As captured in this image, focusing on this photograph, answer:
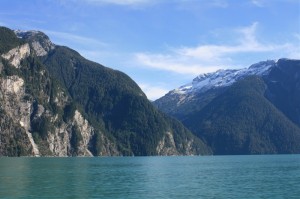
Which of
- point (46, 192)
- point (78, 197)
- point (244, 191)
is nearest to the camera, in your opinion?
point (78, 197)

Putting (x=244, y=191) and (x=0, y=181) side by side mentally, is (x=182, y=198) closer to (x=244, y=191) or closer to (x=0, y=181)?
(x=244, y=191)

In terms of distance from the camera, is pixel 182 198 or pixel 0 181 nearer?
pixel 182 198

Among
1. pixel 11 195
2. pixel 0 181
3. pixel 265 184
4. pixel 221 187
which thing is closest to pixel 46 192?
pixel 11 195

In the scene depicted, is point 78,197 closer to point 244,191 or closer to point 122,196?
point 122,196

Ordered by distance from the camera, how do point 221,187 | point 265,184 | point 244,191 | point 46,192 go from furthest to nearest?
point 265,184 → point 221,187 → point 244,191 → point 46,192

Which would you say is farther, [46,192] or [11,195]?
[46,192]

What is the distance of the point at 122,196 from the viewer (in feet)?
255

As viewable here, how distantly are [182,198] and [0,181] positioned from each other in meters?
38.1

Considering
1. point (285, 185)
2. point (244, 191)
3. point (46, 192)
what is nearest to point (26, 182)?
point (46, 192)

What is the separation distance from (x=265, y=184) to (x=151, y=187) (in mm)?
22756

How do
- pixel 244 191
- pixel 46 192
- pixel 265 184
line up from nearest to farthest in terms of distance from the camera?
pixel 46 192, pixel 244 191, pixel 265 184

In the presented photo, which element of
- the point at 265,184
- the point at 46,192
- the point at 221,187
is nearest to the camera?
the point at 46,192

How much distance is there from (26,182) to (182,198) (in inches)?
1360

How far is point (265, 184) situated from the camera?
98500 mm
